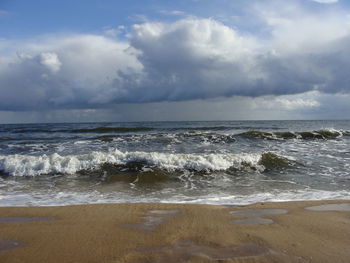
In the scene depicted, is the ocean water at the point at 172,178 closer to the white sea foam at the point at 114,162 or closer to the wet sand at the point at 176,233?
the white sea foam at the point at 114,162

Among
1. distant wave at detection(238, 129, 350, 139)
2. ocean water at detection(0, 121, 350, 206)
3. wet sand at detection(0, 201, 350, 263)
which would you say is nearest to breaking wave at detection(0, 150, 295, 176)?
ocean water at detection(0, 121, 350, 206)

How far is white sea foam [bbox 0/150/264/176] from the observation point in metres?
9.87

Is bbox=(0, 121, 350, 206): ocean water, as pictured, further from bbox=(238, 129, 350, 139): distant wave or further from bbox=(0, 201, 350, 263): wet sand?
bbox=(238, 129, 350, 139): distant wave

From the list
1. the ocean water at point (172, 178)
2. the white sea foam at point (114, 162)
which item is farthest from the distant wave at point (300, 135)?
the white sea foam at point (114, 162)

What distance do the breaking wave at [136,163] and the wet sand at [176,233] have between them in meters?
4.75

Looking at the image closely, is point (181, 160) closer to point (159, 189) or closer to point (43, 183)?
point (159, 189)

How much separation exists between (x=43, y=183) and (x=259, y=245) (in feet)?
23.7

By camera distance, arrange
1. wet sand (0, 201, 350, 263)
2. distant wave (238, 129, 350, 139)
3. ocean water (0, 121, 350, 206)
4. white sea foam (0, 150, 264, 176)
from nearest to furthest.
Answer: wet sand (0, 201, 350, 263)
ocean water (0, 121, 350, 206)
white sea foam (0, 150, 264, 176)
distant wave (238, 129, 350, 139)

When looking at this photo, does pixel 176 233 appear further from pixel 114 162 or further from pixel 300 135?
pixel 300 135

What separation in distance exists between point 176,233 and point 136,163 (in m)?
7.12

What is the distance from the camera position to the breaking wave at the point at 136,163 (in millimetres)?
9883

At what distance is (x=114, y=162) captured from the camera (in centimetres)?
1066

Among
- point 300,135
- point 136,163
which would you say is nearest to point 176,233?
point 136,163

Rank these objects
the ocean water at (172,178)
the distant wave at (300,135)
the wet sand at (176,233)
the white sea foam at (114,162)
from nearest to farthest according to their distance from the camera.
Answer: the wet sand at (176,233)
the ocean water at (172,178)
the white sea foam at (114,162)
the distant wave at (300,135)
